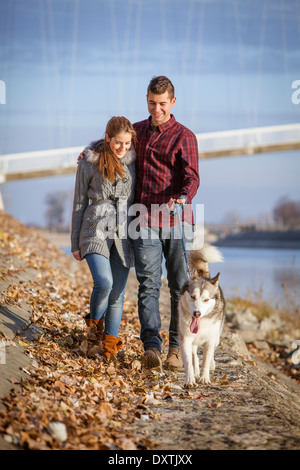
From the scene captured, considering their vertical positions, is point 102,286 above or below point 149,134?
below

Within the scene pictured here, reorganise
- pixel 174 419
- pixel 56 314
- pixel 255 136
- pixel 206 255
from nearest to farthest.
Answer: pixel 174 419 < pixel 206 255 < pixel 56 314 < pixel 255 136

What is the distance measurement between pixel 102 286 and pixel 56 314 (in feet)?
5.82

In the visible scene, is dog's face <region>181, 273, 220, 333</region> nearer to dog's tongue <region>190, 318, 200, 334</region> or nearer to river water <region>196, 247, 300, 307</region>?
dog's tongue <region>190, 318, 200, 334</region>

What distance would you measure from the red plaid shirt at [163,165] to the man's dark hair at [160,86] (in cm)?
29

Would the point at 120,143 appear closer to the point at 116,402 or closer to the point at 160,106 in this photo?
the point at 160,106

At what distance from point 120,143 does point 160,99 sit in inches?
18.9

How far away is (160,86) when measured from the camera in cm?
442

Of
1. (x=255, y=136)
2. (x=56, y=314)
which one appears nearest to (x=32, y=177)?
(x=255, y=136)

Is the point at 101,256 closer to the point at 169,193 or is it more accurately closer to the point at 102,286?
the point at 102,286

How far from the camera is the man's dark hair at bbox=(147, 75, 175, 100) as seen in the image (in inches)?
174

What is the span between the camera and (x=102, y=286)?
436 cm

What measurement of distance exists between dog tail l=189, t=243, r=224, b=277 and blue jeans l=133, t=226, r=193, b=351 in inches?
3.4

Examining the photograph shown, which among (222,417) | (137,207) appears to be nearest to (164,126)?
(137,207)

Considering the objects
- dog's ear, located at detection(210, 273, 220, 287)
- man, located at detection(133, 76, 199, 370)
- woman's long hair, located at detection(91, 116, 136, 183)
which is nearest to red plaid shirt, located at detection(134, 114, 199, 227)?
man, located at detection(133, 76, 199, 370)
